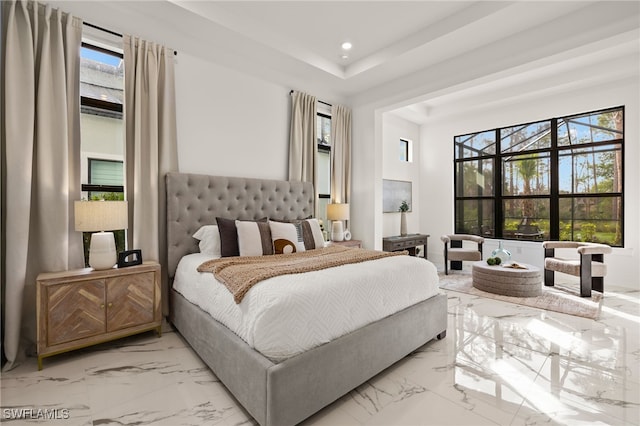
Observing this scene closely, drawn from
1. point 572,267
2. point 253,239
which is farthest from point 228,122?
point 572,267

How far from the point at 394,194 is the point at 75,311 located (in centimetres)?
509

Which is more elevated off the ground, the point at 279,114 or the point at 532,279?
the point at 279,114

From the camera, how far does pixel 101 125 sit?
9.50ft

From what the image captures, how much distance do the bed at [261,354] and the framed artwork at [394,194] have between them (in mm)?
3109

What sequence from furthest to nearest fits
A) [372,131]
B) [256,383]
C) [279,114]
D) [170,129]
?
[372,131] → [279,114] → [170,129] → [256,383]

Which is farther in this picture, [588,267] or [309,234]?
[588,267]

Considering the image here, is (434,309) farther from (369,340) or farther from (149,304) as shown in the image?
(149,304)

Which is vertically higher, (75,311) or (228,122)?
(228,122)

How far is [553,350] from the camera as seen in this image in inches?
99.3

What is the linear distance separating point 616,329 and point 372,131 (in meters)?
3.59

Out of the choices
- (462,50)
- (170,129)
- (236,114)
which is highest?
(462,50)

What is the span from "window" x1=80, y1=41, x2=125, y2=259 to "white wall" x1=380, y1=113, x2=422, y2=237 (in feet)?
13.9

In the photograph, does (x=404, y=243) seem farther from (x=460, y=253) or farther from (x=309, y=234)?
(x=309, y=234)

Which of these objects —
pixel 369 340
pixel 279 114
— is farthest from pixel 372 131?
pixel 369 340
